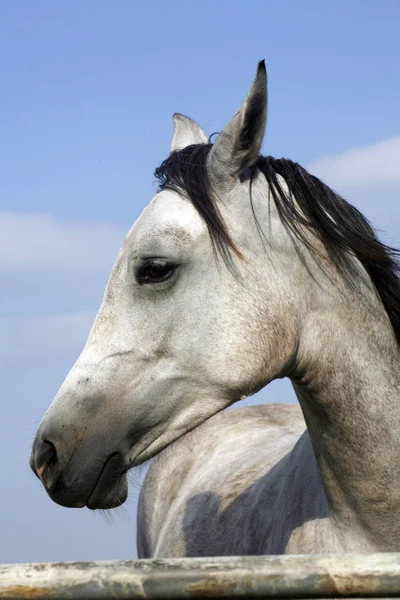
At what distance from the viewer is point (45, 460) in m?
2.53

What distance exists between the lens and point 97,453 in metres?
2.54

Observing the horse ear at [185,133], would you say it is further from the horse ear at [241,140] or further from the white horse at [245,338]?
the horse ear at [241,140]

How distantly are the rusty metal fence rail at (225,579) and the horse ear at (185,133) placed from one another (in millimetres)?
2379

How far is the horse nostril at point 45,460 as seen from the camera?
252cm

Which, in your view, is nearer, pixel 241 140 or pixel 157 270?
pixel 157 270

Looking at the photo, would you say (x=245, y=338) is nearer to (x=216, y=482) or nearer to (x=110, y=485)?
(x=110, y=485)

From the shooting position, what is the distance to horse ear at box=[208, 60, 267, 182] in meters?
2.67

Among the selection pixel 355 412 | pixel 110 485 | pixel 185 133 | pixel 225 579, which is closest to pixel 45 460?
pixel 110 485

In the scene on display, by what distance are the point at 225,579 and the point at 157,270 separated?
4.59 feet

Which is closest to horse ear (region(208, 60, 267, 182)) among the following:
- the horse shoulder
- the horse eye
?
the horse eye

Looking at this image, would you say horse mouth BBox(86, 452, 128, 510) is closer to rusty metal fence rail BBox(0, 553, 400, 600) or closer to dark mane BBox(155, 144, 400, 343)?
dark mane BBox(155, 144, 400, 343)

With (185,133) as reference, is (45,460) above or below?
below

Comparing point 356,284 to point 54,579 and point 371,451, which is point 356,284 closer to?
point 371,451

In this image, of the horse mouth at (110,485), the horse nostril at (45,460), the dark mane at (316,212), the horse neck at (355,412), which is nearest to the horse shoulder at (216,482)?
the horse neck at (355,412)
